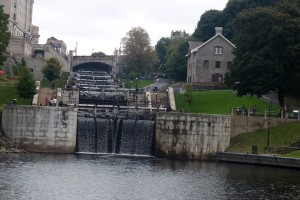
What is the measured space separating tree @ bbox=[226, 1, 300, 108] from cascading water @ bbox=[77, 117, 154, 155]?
46.5 feet

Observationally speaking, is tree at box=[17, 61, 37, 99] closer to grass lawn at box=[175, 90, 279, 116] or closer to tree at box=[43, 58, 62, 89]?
grass lawn at box=[175, 90, 279, 116]

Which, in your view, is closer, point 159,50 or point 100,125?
point 100,125

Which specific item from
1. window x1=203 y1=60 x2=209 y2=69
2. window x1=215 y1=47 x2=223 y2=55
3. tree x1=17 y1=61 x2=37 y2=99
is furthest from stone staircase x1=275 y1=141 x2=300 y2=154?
window x1=215 y1=47 x2=223 y2=55

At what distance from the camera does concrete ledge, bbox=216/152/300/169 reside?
7050cm

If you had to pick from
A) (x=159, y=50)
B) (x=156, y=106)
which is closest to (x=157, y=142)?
(x=156, y=106)

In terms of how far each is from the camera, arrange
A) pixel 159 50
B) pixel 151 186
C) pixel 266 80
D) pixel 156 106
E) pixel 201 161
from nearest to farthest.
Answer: pixel 151 186, pixel 201 161, pixel 266 80, pixel 156 106, pixel 159 50

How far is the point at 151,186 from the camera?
5562cm

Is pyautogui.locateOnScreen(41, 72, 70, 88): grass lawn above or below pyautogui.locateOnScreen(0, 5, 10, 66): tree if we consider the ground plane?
below

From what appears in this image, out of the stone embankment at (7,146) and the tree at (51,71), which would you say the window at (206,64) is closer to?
the tree at (51,71)

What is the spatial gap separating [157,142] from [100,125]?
22.4 feet

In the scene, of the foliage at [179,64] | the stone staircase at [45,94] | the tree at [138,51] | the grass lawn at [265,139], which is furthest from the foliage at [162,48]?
the grass lawn at [265,139]

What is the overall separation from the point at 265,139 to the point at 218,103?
15.7m

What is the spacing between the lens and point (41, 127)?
251 feet

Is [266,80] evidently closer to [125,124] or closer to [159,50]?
[125,124]
